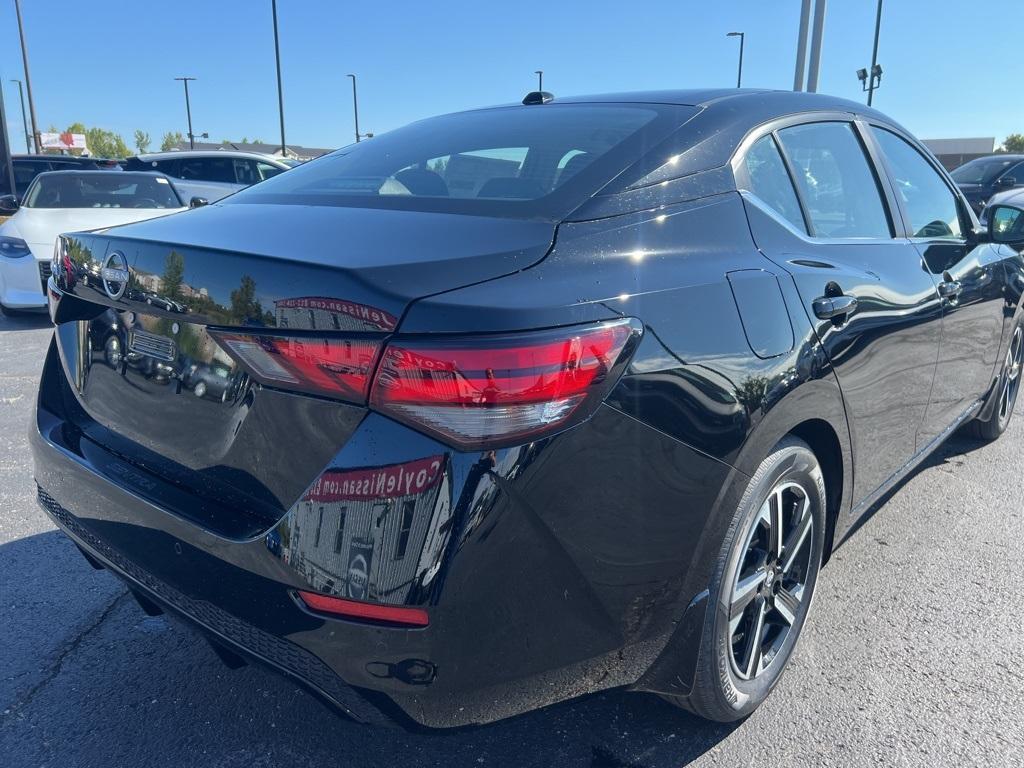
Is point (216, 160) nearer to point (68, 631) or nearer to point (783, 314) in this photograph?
point (68, 631)

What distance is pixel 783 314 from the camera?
2.00 m

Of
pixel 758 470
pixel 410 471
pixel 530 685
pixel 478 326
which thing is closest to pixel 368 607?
pixel 410 471

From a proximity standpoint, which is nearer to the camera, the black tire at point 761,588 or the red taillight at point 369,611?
the red taillight at point 369,611

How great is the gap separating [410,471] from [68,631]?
72.8 inches

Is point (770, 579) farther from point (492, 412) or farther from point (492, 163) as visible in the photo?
point (492, 163)

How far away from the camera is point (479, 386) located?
1424 millimetres

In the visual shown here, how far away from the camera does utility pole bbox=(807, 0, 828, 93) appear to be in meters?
13.1

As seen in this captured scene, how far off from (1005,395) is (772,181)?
3.02m

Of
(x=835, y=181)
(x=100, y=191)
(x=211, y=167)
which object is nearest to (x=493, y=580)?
(x=835, y=181)

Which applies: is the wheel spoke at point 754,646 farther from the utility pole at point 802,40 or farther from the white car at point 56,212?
the utility pole at point 802,40

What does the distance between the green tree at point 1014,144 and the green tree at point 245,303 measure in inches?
2430

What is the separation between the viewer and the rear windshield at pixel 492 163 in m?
1.97

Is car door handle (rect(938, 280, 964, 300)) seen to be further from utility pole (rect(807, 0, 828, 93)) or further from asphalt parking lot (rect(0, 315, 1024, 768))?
utility pole (rect(807, 0, 828, 93))

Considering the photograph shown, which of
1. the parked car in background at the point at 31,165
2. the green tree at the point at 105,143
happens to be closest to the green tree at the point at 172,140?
the green tree at the point at 105,143
